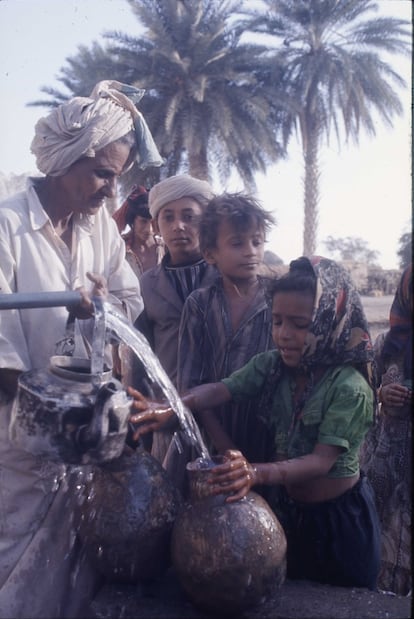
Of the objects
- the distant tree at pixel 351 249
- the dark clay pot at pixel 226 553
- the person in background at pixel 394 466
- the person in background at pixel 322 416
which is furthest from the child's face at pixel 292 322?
the distant tree at pixel 351 249

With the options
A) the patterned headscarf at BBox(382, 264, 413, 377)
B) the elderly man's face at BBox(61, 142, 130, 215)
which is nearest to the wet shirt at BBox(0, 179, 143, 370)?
the elderly man's face at BBox(61, 142, 130, 215)

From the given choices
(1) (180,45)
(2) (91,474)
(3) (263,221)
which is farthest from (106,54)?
(2) (91,474)

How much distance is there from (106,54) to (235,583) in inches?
466

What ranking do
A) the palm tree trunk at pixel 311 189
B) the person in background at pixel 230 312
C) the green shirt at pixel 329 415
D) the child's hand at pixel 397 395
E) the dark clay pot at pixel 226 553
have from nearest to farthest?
the dark clay pot at pixel 226 553
the green shirt at pixel 329 415
the person in background at pixel 230 312
the child's hand at pixel 397 395
the palm tree trunk at pixel 311 189

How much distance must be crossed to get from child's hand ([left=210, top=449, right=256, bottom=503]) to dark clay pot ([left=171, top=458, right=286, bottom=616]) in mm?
19

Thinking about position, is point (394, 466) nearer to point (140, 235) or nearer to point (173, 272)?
point (173, 272)

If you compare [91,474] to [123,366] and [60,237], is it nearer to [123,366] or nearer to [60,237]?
[123,366]

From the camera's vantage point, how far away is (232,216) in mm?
2625

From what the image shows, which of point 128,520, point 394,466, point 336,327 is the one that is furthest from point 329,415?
point 394,466

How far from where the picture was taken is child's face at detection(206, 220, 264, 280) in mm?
2613

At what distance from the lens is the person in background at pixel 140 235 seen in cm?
422

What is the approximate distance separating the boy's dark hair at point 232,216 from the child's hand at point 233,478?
1.11m

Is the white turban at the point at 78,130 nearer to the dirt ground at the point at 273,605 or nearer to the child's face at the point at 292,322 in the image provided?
the child's face at the point at 292,322

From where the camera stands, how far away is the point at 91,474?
1.97 meters
